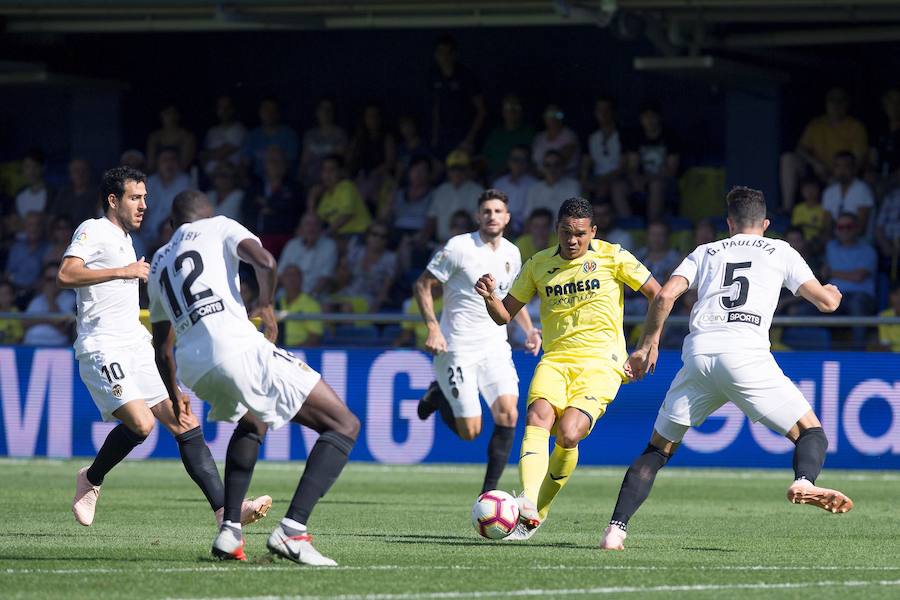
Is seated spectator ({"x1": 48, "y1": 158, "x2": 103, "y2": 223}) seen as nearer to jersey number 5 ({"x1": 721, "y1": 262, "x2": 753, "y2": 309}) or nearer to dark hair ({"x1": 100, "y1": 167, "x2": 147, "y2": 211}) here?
dark hair ({"x1": 100, "y1": 167, "x2": 147, "y2": 211})

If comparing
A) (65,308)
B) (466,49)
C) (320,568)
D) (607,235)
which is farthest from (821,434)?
(466,49)

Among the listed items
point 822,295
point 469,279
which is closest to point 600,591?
point 822,295

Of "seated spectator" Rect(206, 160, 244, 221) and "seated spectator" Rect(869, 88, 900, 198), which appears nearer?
"seated spectator" Rect(869, 88, 900, 198)

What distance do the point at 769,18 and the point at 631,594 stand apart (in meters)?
12.7

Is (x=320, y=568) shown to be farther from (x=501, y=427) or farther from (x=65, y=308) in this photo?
(x=65, y=308)

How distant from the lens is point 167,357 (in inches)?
336

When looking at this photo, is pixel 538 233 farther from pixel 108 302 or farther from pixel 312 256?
pixel 108 302

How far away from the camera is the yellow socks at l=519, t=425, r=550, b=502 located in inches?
352

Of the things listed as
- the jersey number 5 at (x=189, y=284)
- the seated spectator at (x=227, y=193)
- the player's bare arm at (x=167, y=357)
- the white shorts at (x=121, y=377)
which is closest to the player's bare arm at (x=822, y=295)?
the jersey number 5 at (x=189, y=284)

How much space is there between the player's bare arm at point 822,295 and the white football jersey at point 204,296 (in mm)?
3069

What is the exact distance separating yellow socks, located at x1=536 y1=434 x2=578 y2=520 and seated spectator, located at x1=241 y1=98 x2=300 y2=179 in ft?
39.0

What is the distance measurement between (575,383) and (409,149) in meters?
11.3

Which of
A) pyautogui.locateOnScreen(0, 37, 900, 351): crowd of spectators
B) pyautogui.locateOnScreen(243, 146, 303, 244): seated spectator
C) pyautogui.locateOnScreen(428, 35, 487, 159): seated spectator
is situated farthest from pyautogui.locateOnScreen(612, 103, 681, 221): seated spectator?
pyautogui.locateOnScreen(243, 146, 303, 244): seated spectator

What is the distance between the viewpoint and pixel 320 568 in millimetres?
7398
